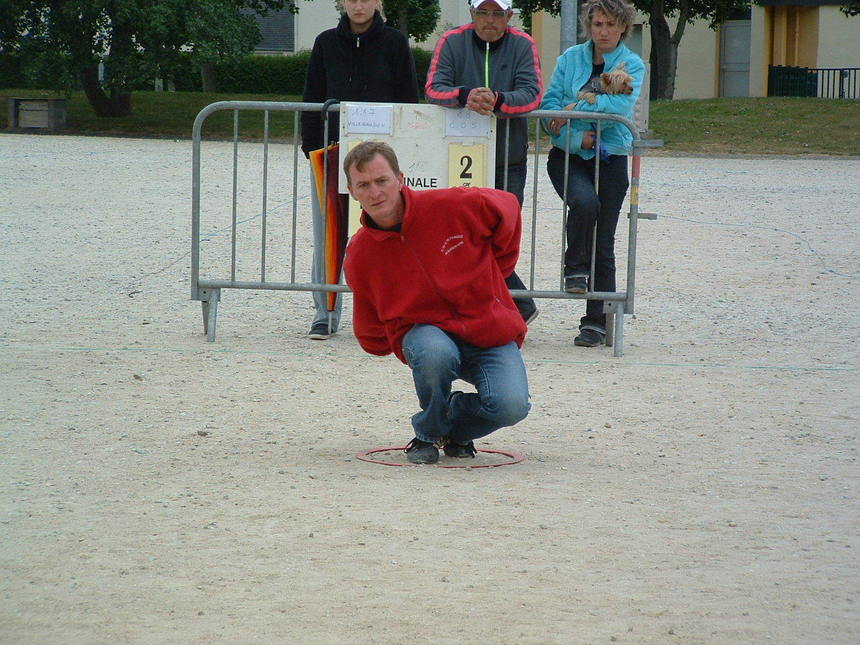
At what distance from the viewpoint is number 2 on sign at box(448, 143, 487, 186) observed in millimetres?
7480

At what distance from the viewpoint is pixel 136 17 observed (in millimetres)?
25328

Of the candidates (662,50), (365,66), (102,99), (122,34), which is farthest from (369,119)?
(662,50)

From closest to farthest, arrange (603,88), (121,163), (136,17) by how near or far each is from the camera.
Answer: (603,88)
(121,163)
(136,17)

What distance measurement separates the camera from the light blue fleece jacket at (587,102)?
7.57 meters

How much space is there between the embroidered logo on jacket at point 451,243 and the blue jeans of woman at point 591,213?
106 inches

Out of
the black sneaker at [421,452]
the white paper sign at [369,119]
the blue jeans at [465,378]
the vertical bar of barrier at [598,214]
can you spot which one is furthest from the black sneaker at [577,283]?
the black sneaker at [421,452]

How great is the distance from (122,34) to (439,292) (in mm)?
22963

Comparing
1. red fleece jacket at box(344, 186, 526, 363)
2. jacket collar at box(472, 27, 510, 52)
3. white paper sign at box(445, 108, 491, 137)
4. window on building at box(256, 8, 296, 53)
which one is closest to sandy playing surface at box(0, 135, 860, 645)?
red fleece jacket at box(344, 186, 526, 363)

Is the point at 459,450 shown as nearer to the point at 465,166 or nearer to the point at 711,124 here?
the point at 465,166

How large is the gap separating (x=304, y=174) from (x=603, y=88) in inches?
499

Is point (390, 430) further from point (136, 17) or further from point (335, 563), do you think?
point (136, 17)

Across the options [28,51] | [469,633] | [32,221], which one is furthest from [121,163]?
[469,633]

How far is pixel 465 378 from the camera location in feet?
17.5

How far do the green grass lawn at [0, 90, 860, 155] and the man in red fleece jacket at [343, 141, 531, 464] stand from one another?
63.9 ft
